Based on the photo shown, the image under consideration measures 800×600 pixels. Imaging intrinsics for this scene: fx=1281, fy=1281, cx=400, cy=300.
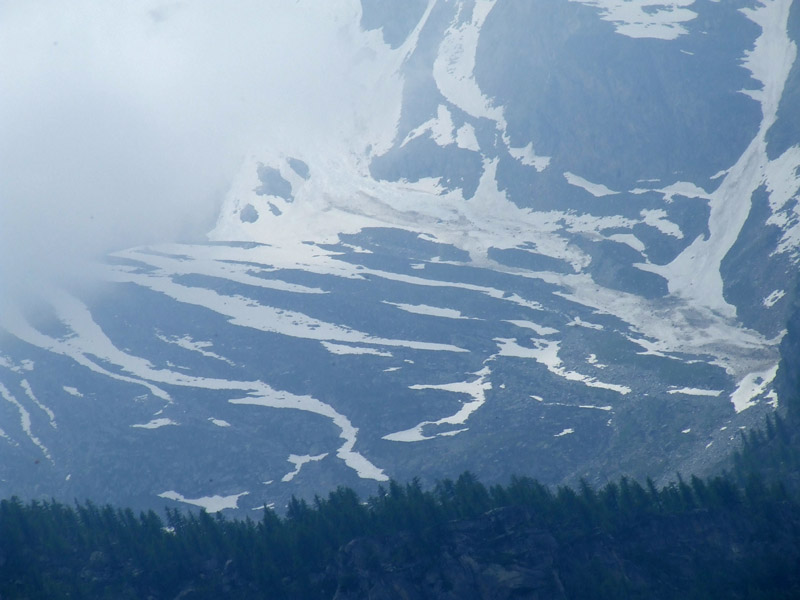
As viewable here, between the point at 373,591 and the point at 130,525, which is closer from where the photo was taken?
Answer: the point at 373,591

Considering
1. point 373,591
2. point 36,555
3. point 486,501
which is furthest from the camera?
point 486,501

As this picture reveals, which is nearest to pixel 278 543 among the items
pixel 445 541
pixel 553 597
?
pixel 445 541

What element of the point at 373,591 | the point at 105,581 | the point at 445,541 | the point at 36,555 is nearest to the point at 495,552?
the point at 445,541

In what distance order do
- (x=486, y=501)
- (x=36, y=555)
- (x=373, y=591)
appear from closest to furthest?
(x=373, y=591) → (x=36, y=555) → (x=486, y=501)

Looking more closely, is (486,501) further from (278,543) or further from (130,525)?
(130,525)

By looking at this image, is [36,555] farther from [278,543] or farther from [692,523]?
[692,523]

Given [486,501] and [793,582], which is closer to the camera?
[793,582]
